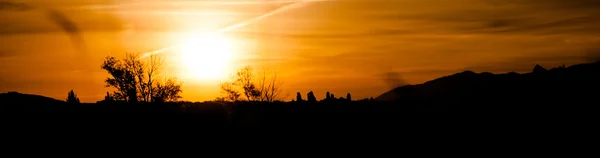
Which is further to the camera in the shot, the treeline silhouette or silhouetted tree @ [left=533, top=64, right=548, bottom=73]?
silhouetted tree @ [left=533, top=64, right=548, bottom=73]

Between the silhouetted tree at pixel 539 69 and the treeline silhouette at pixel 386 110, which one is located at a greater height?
the silhouetted tree at pixel 539 69

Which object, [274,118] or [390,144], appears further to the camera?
[274,118]

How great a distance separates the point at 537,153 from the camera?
43.0 m

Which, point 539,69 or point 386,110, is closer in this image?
point 386,110

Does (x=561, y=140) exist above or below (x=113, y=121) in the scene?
below

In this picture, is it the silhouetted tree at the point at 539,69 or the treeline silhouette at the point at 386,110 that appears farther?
the silhouetted tree at the point at 539,69

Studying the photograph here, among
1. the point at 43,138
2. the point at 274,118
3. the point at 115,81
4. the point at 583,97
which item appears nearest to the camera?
the point at 43,138

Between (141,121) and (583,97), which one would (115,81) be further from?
(583,97)

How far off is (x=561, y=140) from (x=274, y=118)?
67.2ft

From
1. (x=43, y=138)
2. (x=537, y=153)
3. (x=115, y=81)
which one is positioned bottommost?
(x=537, y=153)

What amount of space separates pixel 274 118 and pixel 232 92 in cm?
5828

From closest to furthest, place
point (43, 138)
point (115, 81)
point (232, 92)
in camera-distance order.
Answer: point (43, 138) → point (115, 81) → point (232, 92)

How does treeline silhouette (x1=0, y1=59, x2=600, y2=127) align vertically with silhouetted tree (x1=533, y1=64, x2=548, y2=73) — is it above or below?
below

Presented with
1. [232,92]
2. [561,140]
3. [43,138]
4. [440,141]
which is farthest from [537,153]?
[232,92]
